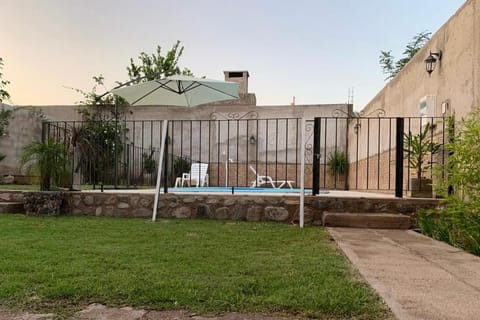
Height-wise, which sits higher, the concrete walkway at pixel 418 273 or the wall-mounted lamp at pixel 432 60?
the wall-mounted lamp at pixel 432 60

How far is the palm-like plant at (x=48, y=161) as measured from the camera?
6.81 metres

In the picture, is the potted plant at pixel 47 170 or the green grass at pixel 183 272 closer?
the green grass at pixel 183 272

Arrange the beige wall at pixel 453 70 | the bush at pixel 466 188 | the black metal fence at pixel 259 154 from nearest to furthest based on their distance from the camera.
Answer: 1. the bush at pixel 466 188
2. the beige wall at pixel 453 70
3. the black metal fence at pixel 259 154

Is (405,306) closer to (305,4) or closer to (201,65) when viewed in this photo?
(305,4)

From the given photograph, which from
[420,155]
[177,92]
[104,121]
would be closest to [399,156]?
[420,155]

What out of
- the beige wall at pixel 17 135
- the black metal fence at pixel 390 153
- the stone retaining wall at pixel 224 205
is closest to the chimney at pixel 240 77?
the black metal fence at pixel 390 153

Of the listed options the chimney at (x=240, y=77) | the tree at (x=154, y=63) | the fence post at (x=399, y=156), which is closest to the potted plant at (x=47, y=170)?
the fence post at (x=399, y=156)

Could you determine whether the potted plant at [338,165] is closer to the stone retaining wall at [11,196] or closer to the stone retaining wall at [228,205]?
the stone retaining wall at [228,205]

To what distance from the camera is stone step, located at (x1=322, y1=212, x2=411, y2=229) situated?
5.63 metres

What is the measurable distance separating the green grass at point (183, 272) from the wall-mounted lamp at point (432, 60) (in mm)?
3146

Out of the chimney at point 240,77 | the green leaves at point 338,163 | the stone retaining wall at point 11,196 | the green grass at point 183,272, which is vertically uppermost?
the chimney at point 240,77

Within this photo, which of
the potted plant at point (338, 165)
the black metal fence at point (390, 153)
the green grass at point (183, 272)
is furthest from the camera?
the potted plant at point (338, 165)

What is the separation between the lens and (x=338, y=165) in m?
13.4

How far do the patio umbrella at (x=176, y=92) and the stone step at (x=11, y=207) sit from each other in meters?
2.43
